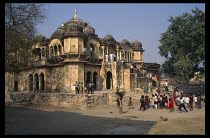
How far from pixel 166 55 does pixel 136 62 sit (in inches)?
165

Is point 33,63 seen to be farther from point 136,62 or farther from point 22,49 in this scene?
point 136,62

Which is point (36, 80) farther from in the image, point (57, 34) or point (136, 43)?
point (136, 43)

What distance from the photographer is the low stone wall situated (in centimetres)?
1590

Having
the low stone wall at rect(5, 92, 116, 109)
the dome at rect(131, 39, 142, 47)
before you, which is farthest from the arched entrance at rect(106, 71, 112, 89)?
the dome at rect(131, 39, 142, 47)

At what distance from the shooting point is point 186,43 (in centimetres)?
2395

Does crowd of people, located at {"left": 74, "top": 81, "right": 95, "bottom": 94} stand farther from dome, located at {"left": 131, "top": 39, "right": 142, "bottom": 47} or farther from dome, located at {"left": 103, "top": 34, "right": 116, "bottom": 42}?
dome, located at {"left": 131, "top": 39, "right": 142, "bottom": 47}

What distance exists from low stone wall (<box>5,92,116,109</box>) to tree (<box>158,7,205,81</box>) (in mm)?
10010

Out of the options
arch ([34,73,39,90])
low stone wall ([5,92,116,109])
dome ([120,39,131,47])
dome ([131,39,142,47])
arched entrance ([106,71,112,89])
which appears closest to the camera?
low stone wall ([5,92,116,109])

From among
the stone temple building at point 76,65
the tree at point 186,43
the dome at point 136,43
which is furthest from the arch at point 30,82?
the tree at point 186,43

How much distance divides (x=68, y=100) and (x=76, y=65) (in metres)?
4.10

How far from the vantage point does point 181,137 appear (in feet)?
24.4

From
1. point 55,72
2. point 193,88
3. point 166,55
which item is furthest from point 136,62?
point 55,72

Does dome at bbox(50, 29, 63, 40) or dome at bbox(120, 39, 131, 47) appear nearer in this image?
dome at bbox(50, 29, 63, 40)

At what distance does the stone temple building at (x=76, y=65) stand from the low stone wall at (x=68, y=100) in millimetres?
2128
